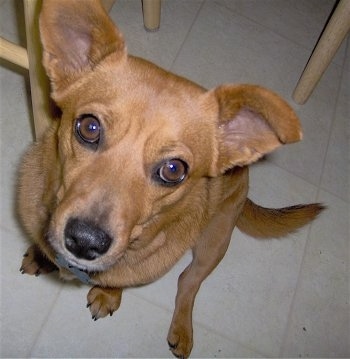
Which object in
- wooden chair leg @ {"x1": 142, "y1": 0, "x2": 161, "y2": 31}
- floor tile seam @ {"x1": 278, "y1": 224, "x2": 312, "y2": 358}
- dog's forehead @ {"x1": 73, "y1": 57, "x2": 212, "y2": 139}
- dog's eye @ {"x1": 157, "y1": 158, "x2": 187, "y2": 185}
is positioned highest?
dog's forehead @ {"x1": 73, "y1": 57, "x2": 212, "y2": 139}

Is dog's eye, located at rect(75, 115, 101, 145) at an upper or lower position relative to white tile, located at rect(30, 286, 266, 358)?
upper

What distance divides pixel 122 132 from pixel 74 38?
0.37 m

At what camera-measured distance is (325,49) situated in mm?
2625

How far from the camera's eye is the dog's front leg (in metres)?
2.15

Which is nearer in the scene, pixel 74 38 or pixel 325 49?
pixel 74 38

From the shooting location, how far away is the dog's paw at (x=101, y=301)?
2180 mm

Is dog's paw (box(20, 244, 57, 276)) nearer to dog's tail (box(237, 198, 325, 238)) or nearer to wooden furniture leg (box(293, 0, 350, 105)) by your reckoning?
dog's tail (box(237, 198, 325, 238))

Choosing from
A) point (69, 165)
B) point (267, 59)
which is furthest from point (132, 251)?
point (267, 59)

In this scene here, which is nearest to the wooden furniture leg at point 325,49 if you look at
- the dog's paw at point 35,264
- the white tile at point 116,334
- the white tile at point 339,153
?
the white tile at point 339,153

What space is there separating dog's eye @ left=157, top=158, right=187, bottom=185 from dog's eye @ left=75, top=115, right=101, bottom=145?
219 millimetres

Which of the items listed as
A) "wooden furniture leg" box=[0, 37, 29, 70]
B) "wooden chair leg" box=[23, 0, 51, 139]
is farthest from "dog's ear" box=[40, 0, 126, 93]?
"wooden furniture leg" box=[0, 37, 29, 70]

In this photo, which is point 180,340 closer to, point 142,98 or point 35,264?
point 35,264

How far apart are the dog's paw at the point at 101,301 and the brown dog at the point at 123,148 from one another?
0.38 meters

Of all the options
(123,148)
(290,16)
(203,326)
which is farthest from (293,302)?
(290,16)
